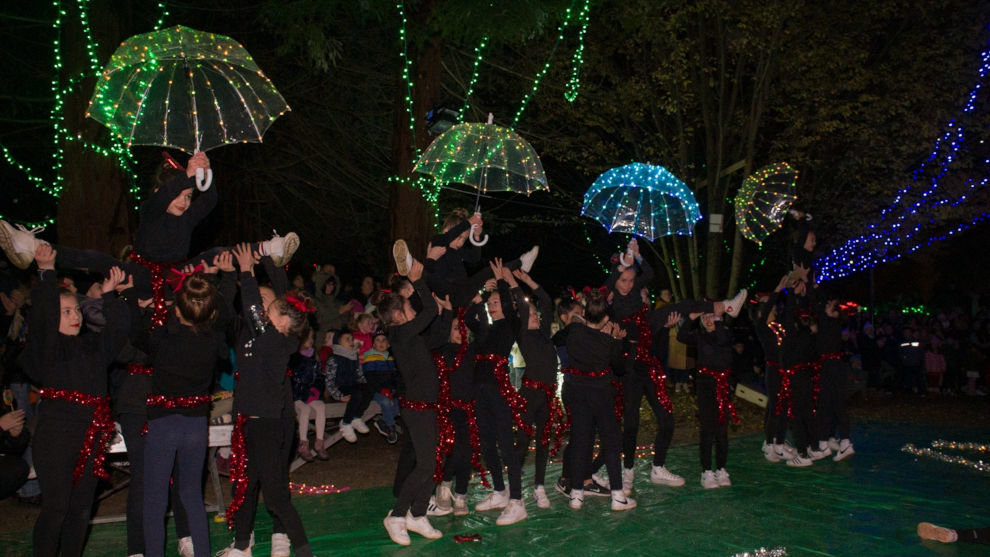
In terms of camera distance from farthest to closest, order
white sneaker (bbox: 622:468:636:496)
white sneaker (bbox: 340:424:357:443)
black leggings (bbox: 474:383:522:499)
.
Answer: white sneaker (bbox: 340:424:357:443) → white sneaker (bbox: 622:468:636:496) → black leggings (bbox: 474:383:522:499)

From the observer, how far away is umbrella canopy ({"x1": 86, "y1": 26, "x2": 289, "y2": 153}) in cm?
545

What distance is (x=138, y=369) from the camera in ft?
18.7

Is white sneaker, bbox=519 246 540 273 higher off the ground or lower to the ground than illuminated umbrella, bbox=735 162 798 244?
lower

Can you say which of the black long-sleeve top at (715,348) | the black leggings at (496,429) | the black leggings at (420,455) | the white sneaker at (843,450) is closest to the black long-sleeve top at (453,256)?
the black leggings at (496,429)

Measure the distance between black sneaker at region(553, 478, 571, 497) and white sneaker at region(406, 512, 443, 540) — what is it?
1.58 metres

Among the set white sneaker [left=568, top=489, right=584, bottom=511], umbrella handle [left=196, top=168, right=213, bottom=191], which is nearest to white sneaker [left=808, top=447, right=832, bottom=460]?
white sneaker [left=568, top=489, right=584, bottom=511]

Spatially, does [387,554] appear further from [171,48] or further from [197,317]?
[171,48]

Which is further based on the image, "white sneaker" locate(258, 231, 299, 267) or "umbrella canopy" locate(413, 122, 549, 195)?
"umbrella canopy" locate(413, 122, 549, 195)

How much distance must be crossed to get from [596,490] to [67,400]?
14.7 feet

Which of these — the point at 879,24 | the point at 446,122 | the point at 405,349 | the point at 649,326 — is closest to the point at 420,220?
the point at 446,122

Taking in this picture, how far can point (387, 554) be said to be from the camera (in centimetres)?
618

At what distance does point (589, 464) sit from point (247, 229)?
941cm

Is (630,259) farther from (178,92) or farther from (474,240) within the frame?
(178,92)

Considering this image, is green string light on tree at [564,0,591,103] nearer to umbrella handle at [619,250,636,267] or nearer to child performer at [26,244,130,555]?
umbrella handle at [619,250,636,267]
